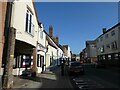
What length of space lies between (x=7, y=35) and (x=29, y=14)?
5065 mm

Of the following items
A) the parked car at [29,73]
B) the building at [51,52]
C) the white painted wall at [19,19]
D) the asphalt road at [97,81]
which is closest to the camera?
the asphalt road at [97,81]

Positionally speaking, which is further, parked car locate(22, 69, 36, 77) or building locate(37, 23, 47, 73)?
building locate(37, 23, 47, 73)

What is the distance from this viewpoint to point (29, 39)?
15.4 meters

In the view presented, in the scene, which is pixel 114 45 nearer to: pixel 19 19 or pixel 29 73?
pixel 29 73

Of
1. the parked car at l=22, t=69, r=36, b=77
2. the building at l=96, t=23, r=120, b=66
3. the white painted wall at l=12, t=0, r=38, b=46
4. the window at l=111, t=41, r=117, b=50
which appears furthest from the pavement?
the window at l=111, t=41, r=117, b=50

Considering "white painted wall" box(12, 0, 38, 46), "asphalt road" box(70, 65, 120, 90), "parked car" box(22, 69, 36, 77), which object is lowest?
"asphalt road" box(70, 65, 120, 90)

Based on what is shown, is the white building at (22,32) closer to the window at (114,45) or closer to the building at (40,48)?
the building at (40,48)

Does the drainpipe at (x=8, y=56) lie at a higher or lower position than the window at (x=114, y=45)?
lower

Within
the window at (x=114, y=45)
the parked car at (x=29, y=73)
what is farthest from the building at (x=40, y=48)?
the window at (x=114, y=45)

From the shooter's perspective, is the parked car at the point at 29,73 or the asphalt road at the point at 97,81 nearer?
the asphalt road at the point at 97,81

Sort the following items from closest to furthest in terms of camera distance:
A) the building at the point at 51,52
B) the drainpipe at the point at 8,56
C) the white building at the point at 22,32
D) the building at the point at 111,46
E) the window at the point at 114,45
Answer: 1. the drainpipe at the point at 8,56
2. the white building at the point at 22,32
3. the building at the point at 51,52
4. the building at the point at 111,46
5. the window at the point at 114,45

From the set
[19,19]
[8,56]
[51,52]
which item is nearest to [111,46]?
[51,52]

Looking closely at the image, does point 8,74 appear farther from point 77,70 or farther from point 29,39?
point 77,70

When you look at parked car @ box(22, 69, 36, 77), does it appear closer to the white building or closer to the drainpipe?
the white building
